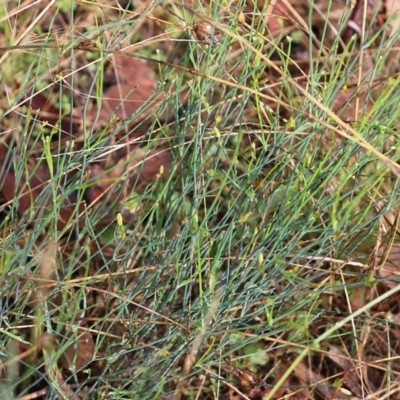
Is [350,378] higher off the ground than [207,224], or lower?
lower

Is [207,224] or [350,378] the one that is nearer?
[207,224]

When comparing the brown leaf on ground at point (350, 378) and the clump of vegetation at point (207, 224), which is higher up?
the clump of vegetation at point (207, 224)

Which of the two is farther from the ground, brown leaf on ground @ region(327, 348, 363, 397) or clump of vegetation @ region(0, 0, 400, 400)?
clump of vegetation @ region(0, 0, 400, 400)

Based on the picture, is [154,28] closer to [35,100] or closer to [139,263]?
[35,100]

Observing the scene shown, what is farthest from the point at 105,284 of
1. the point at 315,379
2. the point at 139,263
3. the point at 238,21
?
the point at 238,21

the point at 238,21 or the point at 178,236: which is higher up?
the point at 238,21

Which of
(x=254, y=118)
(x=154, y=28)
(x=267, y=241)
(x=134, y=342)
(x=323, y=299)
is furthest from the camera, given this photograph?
(x=154, y=28)

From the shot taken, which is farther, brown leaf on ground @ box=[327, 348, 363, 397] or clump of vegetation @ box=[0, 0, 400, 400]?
brown leaf on ground @ box=[327, 348, 363, 397]

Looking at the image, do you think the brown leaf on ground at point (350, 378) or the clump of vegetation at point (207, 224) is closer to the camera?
the clump of vegetation at point (207, 224)
